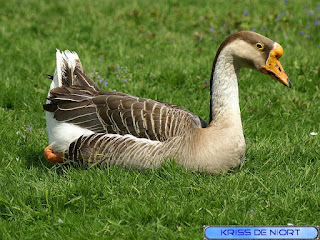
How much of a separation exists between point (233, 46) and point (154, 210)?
1.71m

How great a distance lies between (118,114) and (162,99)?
1854mm

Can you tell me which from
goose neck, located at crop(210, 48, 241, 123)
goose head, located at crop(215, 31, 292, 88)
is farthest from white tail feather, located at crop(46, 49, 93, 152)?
goose head, located at crop(215, 31, 292, 88)

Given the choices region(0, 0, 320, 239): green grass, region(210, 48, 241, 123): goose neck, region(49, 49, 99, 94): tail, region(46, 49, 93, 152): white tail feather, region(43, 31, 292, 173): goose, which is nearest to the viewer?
region(0, 0, 320, 239): green grass

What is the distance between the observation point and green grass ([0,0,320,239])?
4.18m

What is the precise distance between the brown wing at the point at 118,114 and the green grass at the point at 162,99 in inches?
15.5

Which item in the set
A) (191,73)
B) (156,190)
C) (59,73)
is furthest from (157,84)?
(156,190)

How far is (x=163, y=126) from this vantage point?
4887 millimetres

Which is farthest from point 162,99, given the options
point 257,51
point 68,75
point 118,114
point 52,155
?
point 257,51

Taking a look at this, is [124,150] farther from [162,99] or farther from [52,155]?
[162,99]

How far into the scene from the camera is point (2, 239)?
13.1 ft

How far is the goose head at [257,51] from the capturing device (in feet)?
15.8

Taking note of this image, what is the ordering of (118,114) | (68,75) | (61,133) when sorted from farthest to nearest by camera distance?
(68,75)
(61,133)
(118,114)

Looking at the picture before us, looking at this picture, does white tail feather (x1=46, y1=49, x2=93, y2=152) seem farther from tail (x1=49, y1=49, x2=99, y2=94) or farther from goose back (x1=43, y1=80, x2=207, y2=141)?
tail (x1=49, y1=49, x2=99, y2=94)

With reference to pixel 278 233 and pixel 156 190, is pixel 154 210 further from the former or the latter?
pixel 278 233
